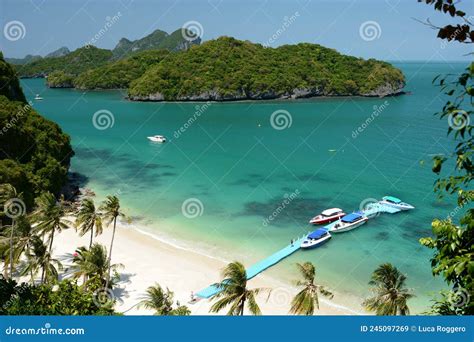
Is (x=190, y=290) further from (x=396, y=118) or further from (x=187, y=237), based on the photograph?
(x=396, y=118)

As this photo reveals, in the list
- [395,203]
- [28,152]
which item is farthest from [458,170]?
[28,152]

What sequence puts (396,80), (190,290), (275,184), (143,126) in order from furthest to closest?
1. (396,80)
2. (143,126)
3. (275,184)
4. (190,290)

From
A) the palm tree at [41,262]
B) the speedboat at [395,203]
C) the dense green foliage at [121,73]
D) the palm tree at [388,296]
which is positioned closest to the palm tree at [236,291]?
the palm tree at [388,296]

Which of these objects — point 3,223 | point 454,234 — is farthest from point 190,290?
point 454,234

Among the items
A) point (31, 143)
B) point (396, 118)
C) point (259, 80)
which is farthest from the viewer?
point (259, 80)

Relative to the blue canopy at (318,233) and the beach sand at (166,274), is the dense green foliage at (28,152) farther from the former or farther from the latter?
the blue canopy at (318,233)

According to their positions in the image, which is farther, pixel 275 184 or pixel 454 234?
pixel 275 184

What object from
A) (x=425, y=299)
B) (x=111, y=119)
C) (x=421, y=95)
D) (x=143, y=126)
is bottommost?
(x=425, y=299)

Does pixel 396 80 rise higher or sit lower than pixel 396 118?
higher
